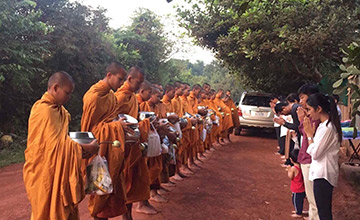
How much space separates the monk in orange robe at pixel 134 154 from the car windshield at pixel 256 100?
402 inches

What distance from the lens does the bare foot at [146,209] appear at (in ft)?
16.4

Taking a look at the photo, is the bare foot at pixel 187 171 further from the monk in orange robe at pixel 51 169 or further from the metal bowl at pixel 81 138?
the monk in orange robe at pixel 51 169

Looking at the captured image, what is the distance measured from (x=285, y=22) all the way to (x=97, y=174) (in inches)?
320

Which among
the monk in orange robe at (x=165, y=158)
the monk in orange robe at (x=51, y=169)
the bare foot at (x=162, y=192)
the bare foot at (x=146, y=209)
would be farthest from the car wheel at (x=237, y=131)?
the monk in orange robe at (x=51, y=169)

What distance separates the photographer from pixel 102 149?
12.1 feet

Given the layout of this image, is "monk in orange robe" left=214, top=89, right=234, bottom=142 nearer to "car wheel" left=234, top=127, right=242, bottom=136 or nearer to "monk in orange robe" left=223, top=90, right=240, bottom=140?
"monk in orange robe" left=223, top=90, right=240, bottom=140

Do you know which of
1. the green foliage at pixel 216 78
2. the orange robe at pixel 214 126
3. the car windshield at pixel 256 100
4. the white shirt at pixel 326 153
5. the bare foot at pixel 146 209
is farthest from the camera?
the green foliage at pixel 216 78

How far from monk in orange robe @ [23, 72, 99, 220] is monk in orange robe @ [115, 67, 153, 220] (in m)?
1.36

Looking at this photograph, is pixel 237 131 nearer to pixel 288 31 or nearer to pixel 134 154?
pixel 288 31

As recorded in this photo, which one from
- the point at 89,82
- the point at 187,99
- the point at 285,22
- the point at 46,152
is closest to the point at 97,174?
the point at 46,152

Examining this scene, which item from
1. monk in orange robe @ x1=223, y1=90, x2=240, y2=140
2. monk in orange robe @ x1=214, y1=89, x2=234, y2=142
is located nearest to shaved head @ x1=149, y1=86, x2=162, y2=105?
monk in orange robe @ x1=214, y1=89, x2=234, y2=142

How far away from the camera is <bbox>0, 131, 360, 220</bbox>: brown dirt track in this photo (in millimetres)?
5082

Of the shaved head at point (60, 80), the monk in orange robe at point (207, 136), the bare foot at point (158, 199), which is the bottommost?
the bare foot at point (158, 199)

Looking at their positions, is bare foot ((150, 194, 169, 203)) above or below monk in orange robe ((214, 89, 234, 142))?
below
